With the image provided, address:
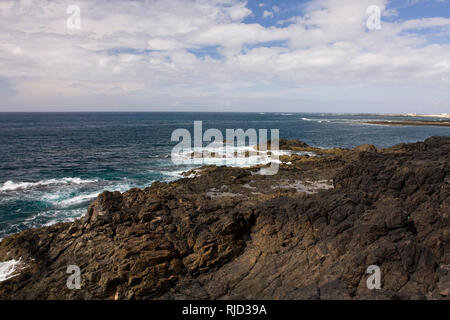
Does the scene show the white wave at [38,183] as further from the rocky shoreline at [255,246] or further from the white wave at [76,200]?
the rocky shoreline at [255,246]

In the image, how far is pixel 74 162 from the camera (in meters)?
40.7

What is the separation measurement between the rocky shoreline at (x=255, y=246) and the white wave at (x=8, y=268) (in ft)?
0.69

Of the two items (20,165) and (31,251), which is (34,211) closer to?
(31,251)

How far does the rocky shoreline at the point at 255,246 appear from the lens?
33.4ft

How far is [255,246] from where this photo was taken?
12.8 metres

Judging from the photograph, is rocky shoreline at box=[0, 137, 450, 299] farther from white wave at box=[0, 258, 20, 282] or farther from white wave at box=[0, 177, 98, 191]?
white wave at box=[0, 177, 98, 191]

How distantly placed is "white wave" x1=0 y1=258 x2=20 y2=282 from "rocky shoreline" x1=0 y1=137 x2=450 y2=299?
21cm

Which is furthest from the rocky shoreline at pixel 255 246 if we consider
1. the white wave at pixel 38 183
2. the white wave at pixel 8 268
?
the white wave at pixel 38 183

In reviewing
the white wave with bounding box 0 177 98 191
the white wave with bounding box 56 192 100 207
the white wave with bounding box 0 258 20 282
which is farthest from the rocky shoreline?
the white wave with bounding box 0 177 98 191

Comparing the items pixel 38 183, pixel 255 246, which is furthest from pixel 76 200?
pixel 255 246

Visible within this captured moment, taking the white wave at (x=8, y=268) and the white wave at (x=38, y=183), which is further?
the white wave at (x=38, y=183)
